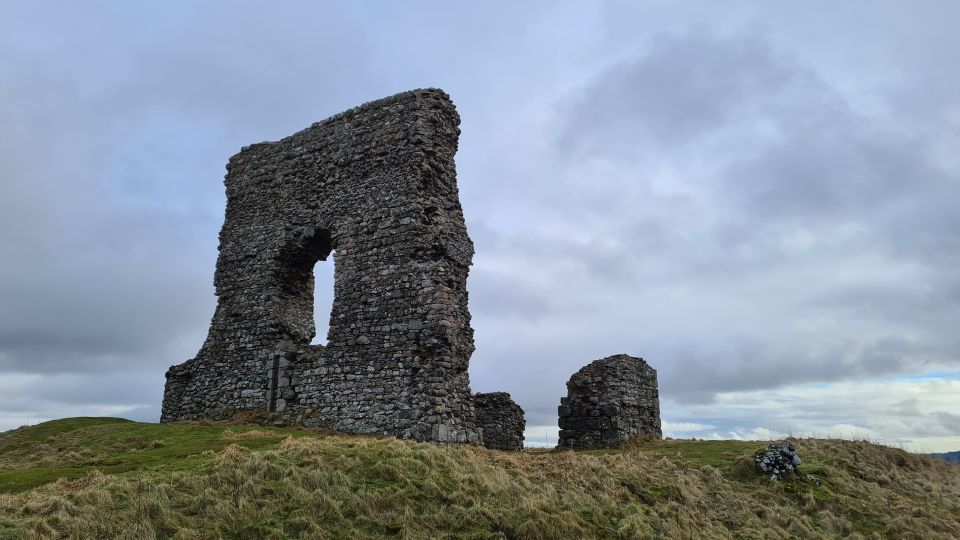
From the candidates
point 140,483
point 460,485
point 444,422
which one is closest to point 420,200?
point 444,422

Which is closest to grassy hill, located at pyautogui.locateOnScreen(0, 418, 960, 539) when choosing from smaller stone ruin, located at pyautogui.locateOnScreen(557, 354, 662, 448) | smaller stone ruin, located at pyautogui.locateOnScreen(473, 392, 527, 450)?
smaller stone ruin, located at pyautogui.locateOnScreen(557, 354, 662, 448)

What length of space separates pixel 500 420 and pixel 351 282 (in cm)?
858

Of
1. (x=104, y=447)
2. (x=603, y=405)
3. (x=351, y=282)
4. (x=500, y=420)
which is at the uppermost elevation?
(x=351, y=282)

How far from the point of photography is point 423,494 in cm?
1088

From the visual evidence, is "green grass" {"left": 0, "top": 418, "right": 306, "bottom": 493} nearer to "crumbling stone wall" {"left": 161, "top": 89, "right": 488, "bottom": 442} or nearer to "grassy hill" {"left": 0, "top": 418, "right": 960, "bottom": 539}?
"grassy hill" {"left": 0, "top": 418, "right": 960, "bottom": 539}

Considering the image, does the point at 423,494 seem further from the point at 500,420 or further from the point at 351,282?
the point at 500,420

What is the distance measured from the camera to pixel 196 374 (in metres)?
21.6

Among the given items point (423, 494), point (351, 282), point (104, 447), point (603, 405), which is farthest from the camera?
point (603, 405)

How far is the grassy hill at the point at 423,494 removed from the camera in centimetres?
955

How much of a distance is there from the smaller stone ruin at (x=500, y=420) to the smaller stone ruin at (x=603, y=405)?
2.29 m

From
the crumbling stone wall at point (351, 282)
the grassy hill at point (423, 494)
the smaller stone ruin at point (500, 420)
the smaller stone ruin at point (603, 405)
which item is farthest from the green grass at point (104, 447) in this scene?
the smaller stone ruin at point (603, 405)

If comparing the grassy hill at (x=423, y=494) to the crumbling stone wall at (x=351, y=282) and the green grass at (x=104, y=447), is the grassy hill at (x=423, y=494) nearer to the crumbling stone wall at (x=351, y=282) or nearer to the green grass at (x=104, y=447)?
the green grass at (x=104, y=447)

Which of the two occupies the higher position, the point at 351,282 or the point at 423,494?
the point at 351,282

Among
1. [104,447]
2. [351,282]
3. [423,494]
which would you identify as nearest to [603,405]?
[351,282]
